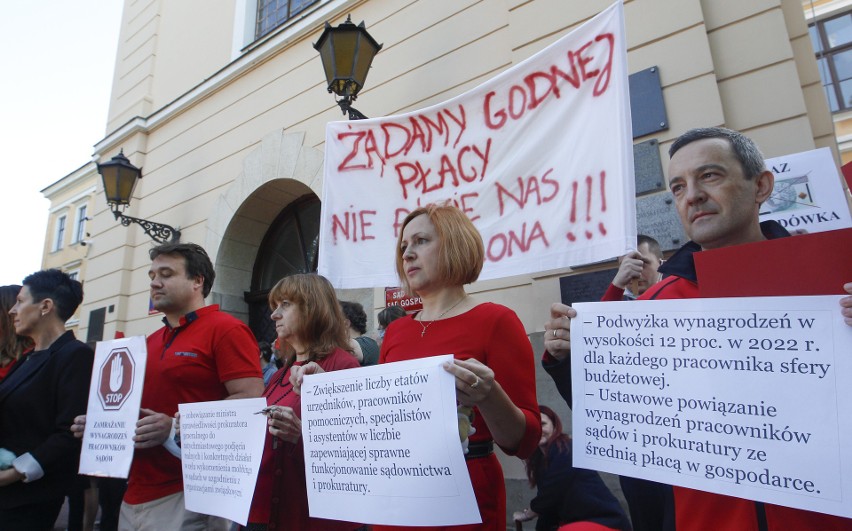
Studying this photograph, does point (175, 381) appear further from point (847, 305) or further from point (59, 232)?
point (59, 232)

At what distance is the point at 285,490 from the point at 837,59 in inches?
499

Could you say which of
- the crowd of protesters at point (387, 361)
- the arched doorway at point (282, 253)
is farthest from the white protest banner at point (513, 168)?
the arched doorway at point (282, 253)

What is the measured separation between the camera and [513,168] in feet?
8.15

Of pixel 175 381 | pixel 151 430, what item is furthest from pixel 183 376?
pixel 151 430

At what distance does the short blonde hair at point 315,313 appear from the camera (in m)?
2.15

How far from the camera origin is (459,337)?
1582 mm

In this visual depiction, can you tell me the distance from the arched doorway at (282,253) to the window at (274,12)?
8.35ft

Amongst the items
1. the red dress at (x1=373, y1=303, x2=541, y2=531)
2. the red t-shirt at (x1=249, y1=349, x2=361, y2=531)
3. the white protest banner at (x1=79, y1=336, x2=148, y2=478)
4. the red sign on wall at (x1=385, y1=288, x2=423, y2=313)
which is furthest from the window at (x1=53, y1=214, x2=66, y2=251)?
the red dress at (x1=373, y1=303, x2=541, y2=531)

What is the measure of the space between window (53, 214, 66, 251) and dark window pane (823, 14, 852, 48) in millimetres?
26311

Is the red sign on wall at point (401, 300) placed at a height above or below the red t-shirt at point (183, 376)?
above

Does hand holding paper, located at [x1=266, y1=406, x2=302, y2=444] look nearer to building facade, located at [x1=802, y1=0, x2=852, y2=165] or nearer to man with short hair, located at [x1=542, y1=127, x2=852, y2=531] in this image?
man with short hair, located at [x1=542, y1=127, x2=852, y2=531]

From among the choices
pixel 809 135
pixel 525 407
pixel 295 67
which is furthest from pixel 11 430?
pixel 295 67

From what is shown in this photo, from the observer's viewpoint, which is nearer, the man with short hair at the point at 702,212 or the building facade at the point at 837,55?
the man with short hair at the point at 702,212

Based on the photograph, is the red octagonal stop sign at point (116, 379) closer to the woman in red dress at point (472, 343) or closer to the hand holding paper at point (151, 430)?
the hand holding paper at point (151, 430)
